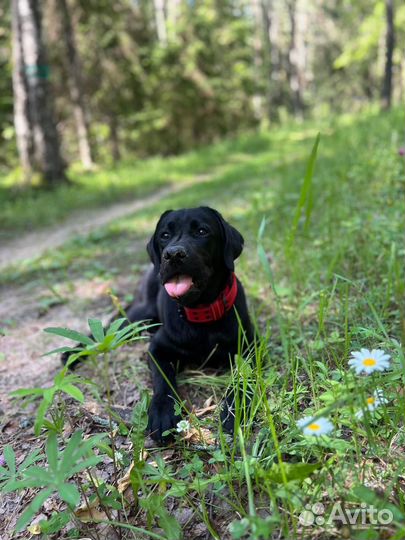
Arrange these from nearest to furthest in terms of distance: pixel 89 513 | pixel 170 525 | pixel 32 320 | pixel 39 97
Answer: pixel 170 525 → pixel 89 513 → pixel 32 320 → pixel 39 97

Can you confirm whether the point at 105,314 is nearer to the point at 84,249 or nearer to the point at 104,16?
the point at 84,249

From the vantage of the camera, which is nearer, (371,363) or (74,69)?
(371,363)

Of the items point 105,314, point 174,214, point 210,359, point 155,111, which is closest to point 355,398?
point 210,359

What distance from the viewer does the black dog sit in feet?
7.79

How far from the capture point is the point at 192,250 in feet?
7.88

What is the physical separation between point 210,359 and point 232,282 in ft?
1.57

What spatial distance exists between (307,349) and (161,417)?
801 mm

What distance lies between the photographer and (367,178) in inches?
205

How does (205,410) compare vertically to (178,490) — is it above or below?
below

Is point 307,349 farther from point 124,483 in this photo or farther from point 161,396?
point 124,483

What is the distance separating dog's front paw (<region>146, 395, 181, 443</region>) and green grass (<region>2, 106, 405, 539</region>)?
4.7 inches

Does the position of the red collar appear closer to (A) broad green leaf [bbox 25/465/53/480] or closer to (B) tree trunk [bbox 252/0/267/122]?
(A) broad green leaf [bbox 25/465/53/480]

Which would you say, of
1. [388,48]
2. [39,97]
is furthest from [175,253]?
[388,48]

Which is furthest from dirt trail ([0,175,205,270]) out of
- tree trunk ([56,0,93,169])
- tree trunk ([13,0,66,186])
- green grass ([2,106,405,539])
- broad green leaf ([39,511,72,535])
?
tree trunk ([56,0,93,169])
